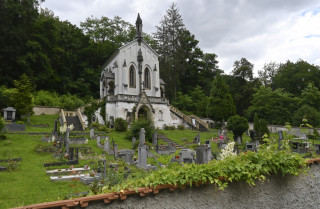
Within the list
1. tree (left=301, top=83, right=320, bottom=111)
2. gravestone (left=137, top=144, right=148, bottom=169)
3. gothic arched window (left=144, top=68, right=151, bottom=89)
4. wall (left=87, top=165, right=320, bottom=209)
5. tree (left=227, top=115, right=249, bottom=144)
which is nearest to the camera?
wall (left=87, top=165, right=320, bottom=209)

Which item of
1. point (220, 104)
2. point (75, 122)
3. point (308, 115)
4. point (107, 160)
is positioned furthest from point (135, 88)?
point (308, 115)

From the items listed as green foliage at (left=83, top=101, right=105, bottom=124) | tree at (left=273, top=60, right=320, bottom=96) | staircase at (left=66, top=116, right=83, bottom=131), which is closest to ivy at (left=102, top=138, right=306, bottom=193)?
staircase at (left=66, top=116, right=83, bottom=131)

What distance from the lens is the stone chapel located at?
31.2 meters

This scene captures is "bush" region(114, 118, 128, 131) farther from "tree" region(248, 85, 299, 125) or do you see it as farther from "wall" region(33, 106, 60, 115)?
"tree" region(248, 85, 299, 125)

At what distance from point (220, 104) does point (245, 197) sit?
34.0 m

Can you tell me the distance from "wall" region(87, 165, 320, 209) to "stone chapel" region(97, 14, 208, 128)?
25.7 m

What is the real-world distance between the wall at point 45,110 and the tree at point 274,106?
33022 millimetres

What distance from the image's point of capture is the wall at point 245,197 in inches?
168

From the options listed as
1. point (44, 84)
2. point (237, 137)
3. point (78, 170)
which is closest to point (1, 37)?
point (44, 84)

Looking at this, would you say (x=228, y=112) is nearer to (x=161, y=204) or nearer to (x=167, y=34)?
(x=167, y=34)

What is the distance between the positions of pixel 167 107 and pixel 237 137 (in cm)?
1280

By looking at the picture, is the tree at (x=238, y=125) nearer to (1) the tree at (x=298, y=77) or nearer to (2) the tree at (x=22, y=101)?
(2) the tree at (x=22, y=101)

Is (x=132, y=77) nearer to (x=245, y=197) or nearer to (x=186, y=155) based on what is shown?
(x=186, y=155)

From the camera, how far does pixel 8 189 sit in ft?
29.1
